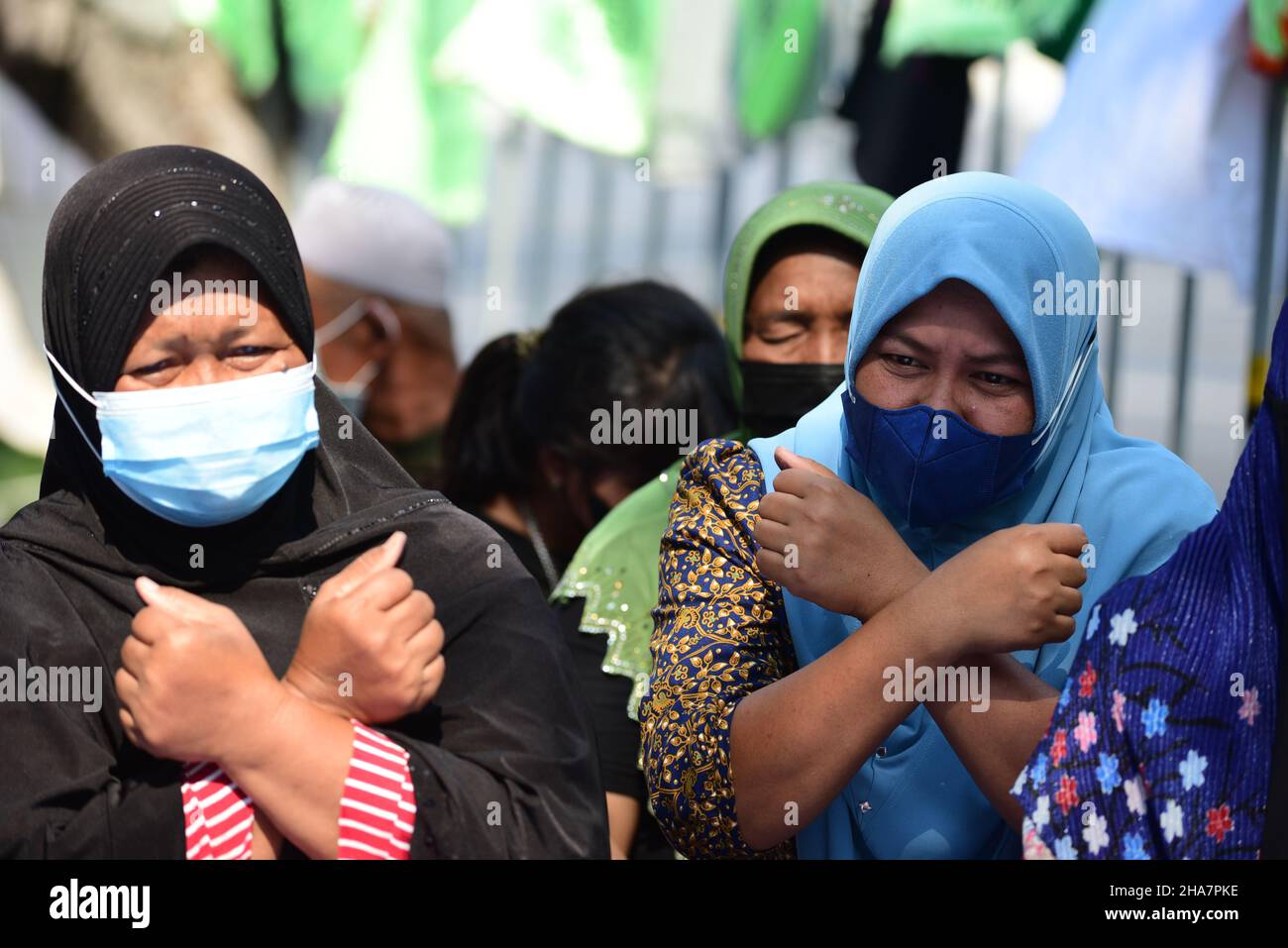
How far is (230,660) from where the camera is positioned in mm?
1852

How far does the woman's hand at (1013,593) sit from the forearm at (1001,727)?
51mm

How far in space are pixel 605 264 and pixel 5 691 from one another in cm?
412

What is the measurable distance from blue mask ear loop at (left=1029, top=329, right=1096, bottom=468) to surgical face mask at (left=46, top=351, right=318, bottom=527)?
935 millimetres

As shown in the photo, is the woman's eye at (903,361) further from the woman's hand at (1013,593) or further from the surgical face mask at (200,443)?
the surgical face mask at (200,443)

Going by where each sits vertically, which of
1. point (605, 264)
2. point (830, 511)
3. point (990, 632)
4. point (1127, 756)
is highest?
point (605, 264)

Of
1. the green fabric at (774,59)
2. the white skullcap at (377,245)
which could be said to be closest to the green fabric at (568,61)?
the green fabric at (774,59)

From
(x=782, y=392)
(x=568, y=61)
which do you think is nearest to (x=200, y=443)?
(x=782, y=392)

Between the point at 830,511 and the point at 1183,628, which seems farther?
the point at 830,511

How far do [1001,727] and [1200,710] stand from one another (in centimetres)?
23

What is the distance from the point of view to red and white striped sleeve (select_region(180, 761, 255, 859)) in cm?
187

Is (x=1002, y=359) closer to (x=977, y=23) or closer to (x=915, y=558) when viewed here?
(x=915, y=558)

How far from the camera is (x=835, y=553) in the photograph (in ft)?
6.55
